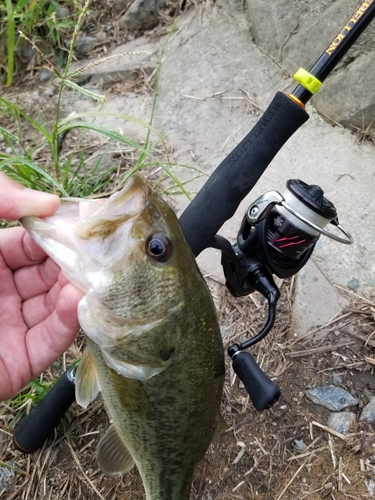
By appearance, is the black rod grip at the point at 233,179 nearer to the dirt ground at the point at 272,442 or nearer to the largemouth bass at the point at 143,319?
the largemouth bass at the point at 143,319

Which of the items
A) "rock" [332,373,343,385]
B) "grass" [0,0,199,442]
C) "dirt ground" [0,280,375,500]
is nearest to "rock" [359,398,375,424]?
"dirt ground" [0,280,375,500]

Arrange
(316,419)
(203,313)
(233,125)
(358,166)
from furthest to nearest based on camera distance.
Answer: (233,125) < (358,166) < (316,419) < (203,313)

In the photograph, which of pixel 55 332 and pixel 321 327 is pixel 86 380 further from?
pixel 321 327

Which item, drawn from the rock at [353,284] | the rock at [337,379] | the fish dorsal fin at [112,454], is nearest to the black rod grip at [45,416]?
the fish dorsal fin at [112,454]

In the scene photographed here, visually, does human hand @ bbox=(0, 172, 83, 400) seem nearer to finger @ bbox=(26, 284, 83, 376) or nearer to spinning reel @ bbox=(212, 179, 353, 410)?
finger @ bbox=(26, 284, 83, 376)

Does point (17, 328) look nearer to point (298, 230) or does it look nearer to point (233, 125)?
point (298, 230)

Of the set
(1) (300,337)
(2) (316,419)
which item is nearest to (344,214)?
(1) (300,337)

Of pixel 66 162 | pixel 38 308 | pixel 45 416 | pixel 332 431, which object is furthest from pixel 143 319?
pixel 66 162
